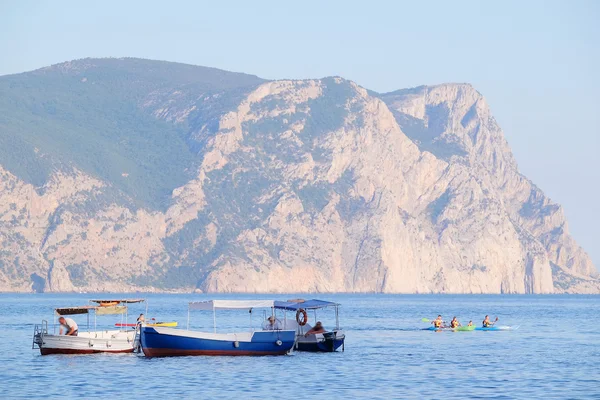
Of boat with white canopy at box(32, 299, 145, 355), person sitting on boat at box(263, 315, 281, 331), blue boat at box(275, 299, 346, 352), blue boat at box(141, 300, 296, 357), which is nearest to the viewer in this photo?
blue boat at box(141, 300, 296, 357)

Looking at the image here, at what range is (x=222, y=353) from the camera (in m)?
82.6

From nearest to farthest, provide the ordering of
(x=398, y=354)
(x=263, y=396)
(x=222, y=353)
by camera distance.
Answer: (x=263, y=396)
(x=222, y=353)
(x=398, y=354)

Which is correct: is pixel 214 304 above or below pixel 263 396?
above

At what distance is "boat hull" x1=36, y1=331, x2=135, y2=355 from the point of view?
83.4 meters

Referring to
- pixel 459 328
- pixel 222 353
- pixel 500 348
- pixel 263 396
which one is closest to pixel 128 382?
pixel 263 396

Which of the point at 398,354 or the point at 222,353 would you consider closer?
the point at 222,353

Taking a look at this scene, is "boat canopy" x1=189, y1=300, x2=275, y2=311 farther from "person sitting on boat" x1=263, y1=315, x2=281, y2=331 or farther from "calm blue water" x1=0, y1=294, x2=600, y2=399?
"calm blue water" x1=0, y1=294, x2=600, y2=399

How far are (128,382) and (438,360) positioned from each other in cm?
2484

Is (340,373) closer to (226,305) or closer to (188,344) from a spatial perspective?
(188,344)

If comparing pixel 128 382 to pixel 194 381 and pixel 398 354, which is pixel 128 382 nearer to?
pixel 194 381

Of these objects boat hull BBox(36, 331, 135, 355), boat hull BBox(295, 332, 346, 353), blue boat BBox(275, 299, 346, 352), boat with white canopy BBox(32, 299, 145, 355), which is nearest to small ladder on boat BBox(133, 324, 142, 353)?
boat with white canopy BBox(32, 299, 145, 355)

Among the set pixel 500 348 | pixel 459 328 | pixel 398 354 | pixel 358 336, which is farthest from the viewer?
pixel 459 328

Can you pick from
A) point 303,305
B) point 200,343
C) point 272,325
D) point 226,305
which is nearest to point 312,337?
point 303,305

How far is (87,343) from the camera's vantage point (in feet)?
276
